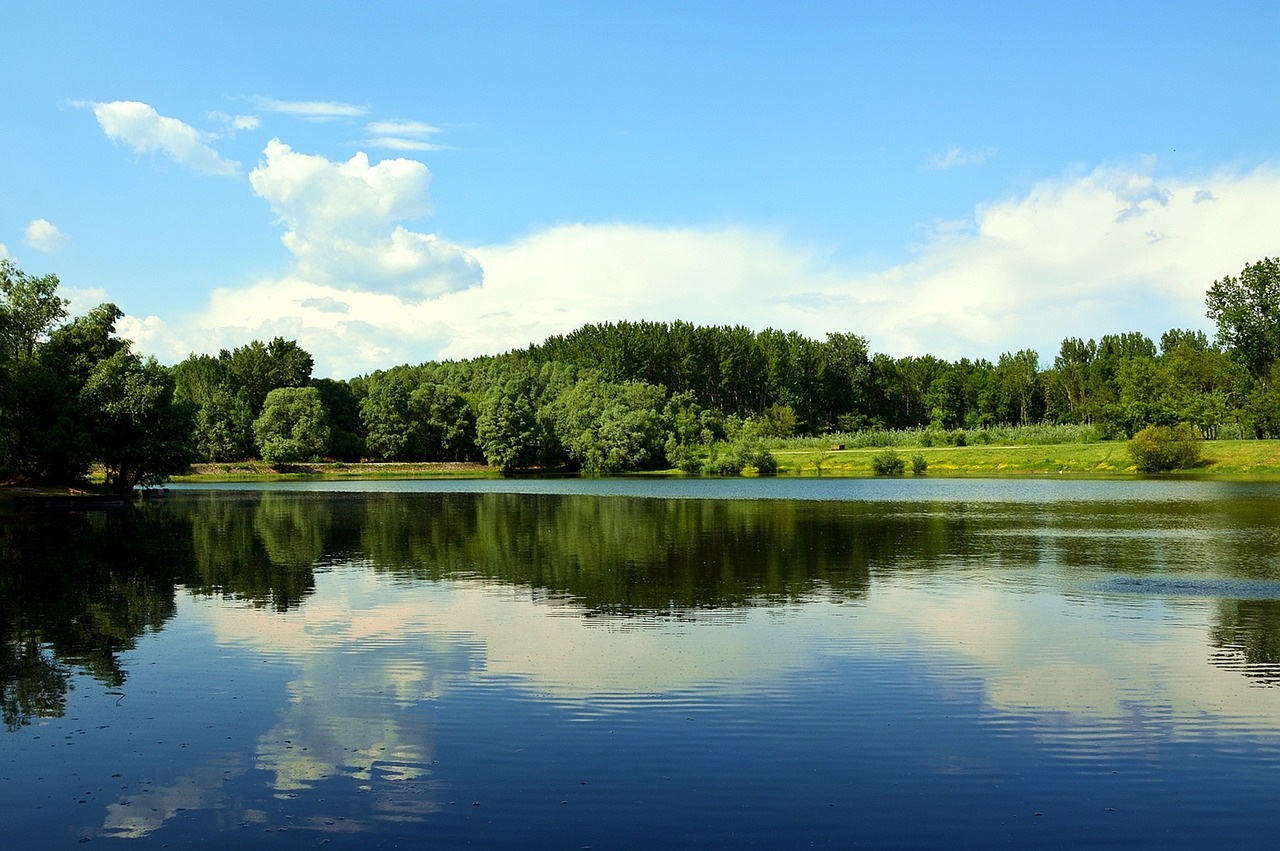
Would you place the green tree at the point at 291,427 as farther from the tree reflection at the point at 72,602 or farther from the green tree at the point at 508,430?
the tree reflection at the point at 72,602

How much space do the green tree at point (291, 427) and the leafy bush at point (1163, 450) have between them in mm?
A: 116784

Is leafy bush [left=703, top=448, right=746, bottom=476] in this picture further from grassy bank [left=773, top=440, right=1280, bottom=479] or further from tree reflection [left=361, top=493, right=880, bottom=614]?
tree reflection [left=361, top=493, right=880, bottom=614]

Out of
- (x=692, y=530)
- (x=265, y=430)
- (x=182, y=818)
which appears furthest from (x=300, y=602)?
(x=265, y=430)

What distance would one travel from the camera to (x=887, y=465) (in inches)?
5022

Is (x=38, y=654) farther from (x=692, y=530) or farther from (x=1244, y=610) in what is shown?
(x=692, y=530)

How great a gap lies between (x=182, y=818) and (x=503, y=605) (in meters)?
15.5

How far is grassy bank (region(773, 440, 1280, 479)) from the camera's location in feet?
348

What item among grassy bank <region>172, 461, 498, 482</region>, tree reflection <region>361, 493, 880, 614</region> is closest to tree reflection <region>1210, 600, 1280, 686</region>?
tree reflection <region>361, 493, 880, 614</region>

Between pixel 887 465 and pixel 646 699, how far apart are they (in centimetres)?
11564

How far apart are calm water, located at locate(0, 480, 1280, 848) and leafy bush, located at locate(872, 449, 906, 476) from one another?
88581 millimetres

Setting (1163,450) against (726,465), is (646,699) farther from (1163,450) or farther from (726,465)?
(726,465)

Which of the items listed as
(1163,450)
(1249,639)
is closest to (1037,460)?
(1163,450)

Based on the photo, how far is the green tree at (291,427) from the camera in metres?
145

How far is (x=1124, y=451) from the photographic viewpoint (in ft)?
383
